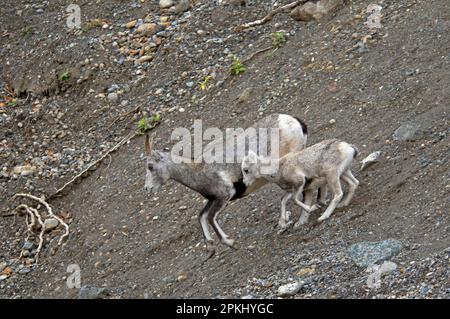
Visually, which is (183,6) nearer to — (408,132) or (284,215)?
(408,132)

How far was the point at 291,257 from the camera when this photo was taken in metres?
12.1

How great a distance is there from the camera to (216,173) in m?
12.9

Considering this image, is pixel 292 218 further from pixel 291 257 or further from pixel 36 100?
pixel 36 100

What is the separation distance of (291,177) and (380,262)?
1817 millimetres

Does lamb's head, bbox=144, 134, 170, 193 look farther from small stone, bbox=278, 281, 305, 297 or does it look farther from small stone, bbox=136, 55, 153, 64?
small stone, bbox=136, 55, 153, 64

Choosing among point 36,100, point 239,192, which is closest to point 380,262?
point 239,192

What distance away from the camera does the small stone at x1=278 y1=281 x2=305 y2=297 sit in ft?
37.0

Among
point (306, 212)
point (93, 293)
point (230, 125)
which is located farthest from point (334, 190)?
point (230, 125)

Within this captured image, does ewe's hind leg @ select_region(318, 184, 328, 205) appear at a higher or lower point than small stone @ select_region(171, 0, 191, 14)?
lower

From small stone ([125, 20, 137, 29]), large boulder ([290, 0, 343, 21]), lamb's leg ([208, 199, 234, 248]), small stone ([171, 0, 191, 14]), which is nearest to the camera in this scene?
lamb's leg ([208, 199, 234, 248])

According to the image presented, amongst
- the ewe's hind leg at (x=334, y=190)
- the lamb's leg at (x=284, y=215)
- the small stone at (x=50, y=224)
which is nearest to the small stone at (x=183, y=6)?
the small stone at (x=50, y=224)

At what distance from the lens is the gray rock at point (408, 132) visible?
1316 centimetres

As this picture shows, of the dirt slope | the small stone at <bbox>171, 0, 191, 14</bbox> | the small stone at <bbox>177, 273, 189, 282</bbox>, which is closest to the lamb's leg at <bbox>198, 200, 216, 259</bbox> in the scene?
the dirt slope

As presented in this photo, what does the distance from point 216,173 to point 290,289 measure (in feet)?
6.86
